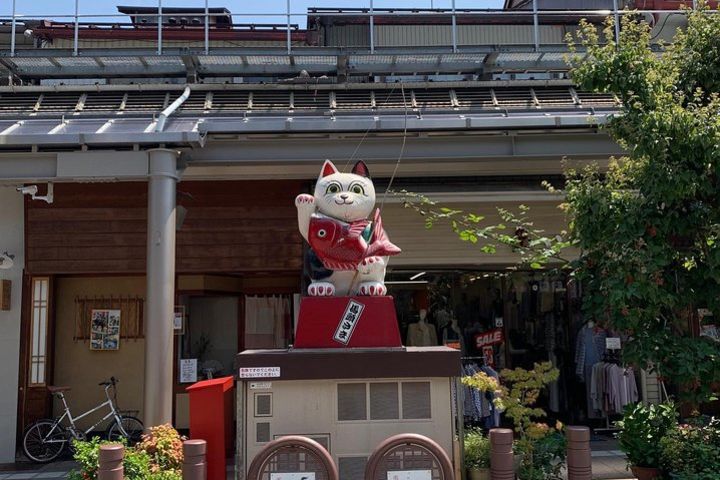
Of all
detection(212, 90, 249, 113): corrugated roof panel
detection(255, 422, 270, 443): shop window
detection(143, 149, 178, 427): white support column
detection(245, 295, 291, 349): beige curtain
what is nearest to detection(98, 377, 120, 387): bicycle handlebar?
detection(245, 295, 291, 349): beige curtain

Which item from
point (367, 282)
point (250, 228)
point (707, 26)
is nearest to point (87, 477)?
point (367, 282)

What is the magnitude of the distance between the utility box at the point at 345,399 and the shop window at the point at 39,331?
6.04 m

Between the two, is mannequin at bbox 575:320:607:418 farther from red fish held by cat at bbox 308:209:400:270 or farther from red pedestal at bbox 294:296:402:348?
red fish held by cat at bbox 308:209:400:270

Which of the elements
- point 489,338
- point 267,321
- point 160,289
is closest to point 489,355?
point 489,338

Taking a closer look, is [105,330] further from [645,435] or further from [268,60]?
[645,435]

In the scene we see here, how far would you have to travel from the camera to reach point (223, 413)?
6.39 metres

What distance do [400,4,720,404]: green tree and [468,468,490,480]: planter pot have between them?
1.76m

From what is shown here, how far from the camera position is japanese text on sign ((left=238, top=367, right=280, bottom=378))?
19.2 feet

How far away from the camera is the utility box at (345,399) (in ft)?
19.4

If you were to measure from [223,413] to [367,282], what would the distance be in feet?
6.20

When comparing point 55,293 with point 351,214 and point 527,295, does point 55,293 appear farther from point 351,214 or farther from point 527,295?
point 527,295

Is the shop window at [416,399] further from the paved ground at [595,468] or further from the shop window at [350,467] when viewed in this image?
the paved ground at [595,468]

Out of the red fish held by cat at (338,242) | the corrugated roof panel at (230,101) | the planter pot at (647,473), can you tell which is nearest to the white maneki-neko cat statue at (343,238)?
the red fish held by cat at (338,242)

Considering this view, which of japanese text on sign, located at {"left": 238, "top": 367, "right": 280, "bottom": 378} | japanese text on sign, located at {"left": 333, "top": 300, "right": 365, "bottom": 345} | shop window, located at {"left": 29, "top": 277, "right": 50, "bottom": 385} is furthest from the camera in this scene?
shop window, located at {"left": 29, "top": 277, "right": 50, "bottom": 385}
